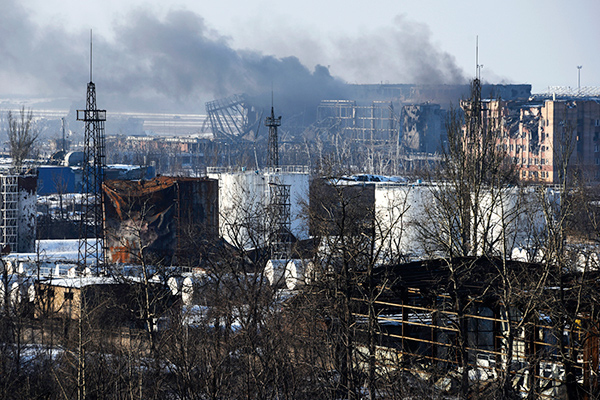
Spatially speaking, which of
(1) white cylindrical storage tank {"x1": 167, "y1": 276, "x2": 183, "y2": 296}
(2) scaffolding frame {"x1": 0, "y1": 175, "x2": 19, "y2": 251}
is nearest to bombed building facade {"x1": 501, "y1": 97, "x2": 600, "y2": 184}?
(2) scaffolding frame {"x1": 0, "y1": 175, "x2": 19, "y2": 251}

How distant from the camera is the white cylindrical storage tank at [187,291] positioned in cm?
1864

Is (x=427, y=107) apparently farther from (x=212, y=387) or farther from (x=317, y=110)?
(x=212, y=387)

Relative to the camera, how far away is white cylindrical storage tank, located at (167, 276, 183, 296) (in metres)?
19.1

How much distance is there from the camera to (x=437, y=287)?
11258 mm

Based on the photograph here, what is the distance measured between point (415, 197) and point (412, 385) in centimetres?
1731

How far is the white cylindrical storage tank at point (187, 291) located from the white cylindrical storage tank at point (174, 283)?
0.17 m

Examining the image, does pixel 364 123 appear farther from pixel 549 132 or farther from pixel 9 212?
pixel 9 212

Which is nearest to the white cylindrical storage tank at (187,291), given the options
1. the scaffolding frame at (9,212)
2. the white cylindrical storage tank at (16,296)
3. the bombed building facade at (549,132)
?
the white cylindrical storage tank at (16,296)

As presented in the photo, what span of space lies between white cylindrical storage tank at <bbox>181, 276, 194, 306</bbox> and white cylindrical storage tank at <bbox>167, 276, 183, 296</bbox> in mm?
166

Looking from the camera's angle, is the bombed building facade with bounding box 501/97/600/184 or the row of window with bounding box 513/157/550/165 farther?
the row of window with bounding box 513/157/550/165

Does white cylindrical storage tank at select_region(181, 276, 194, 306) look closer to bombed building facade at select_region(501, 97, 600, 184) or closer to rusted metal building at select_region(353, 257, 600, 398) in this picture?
rusted metal building at select_region(353, 257, 600, 398)

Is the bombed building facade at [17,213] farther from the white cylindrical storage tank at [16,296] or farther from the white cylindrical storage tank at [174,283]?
the white cylindrical storage tank at [174,283]

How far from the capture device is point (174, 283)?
64.2ft

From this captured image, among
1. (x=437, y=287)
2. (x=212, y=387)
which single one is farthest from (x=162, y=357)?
(x=437, y=287)
